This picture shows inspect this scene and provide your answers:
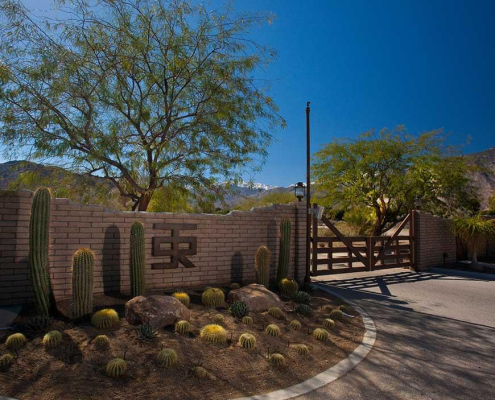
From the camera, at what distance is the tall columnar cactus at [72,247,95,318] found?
4867 millimetres

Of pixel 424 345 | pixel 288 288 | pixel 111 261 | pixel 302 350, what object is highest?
pixel 111 261

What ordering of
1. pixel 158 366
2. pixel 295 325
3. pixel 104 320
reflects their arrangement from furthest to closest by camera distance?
pixel 295 325 → pixel 104 320 → pixel 158 366

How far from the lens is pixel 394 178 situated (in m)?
17.0

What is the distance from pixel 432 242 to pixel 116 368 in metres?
13.0

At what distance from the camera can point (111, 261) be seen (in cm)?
654

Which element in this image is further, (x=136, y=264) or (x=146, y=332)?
(x=136, y=264)

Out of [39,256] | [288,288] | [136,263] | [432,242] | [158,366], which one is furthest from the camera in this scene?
[432,242]

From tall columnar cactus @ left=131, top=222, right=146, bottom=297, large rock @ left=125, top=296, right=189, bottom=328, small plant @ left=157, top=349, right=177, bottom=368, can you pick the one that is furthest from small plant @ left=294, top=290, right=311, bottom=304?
small plant @ left=157, top=349, right=177, bottom=368

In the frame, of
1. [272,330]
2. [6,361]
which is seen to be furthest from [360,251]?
[6,361]

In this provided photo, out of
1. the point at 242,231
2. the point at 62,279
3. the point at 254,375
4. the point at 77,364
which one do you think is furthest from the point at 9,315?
the point at 242,231

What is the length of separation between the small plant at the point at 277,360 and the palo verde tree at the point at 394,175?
47.9 feet

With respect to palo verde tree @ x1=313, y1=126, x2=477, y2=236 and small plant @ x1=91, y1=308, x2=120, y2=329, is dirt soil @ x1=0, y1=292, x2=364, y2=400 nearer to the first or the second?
small plant @ x1=91, y1=308, x2=120, y2=329

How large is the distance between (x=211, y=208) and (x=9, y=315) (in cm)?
714

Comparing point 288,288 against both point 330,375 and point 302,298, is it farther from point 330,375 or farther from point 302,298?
point 330,375
